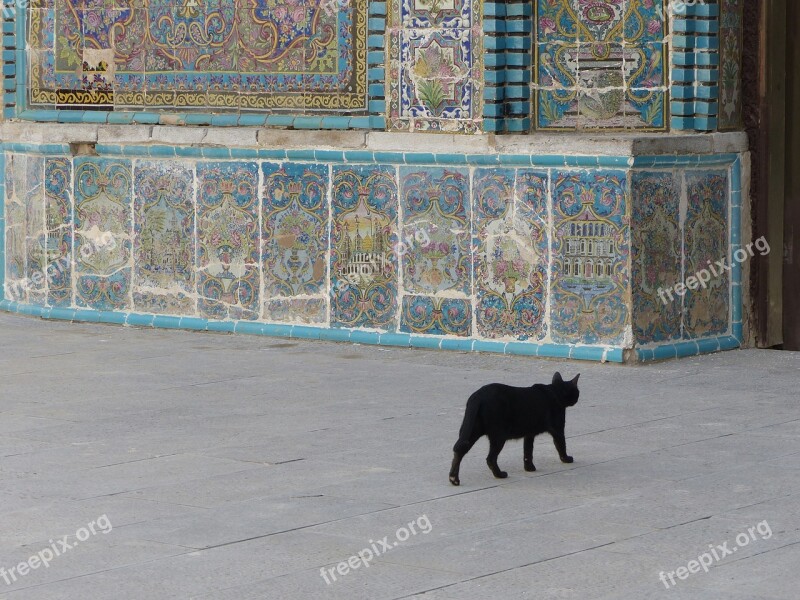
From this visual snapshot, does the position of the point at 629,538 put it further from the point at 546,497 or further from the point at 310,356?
the point at 310,356

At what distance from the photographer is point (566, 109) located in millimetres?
9398

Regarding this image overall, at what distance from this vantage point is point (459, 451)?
237 inches

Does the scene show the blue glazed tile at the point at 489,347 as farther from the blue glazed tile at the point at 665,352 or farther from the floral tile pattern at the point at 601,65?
the floral tile pattern at the point at 601,65

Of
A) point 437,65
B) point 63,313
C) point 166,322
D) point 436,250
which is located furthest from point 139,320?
point 437,65

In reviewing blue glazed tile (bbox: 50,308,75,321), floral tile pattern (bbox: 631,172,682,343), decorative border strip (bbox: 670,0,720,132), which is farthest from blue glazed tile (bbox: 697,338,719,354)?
blue glazed tile (bbox: 50,308,75,321)

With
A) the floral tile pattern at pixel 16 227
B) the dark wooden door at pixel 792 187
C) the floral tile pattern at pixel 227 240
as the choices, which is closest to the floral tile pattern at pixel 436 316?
the floral tile pattern at pixel 227 240

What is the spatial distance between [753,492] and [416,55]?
14.2 feet

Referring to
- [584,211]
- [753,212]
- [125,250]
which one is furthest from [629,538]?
[125,250]

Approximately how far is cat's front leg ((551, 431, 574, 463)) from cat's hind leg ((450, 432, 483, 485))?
0.44 meters

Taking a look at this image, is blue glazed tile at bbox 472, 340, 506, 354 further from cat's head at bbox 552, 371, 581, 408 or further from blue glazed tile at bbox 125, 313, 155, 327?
cat's head at bbox 552, 371, 581, 408

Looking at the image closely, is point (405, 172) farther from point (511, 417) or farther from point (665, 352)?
point (511, 417)

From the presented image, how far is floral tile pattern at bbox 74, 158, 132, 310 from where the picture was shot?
1073 centimetres

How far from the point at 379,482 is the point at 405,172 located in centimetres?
372

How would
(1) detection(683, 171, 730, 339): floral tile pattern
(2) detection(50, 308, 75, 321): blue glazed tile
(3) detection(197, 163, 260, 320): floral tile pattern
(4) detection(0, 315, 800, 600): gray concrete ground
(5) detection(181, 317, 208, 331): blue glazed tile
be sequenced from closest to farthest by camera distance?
(4) detection(0, 315, 800, 600): gray concrete ground → (1) detection(683, 171, 730, 339): floral tile pattern → (3) detection(197, 163, 260, 320): floral tile pattern → (5) detection(181, 317, 208, 331): blue glazed tile → (2) detection(50, 308, 75, 321): blue glazed tile
